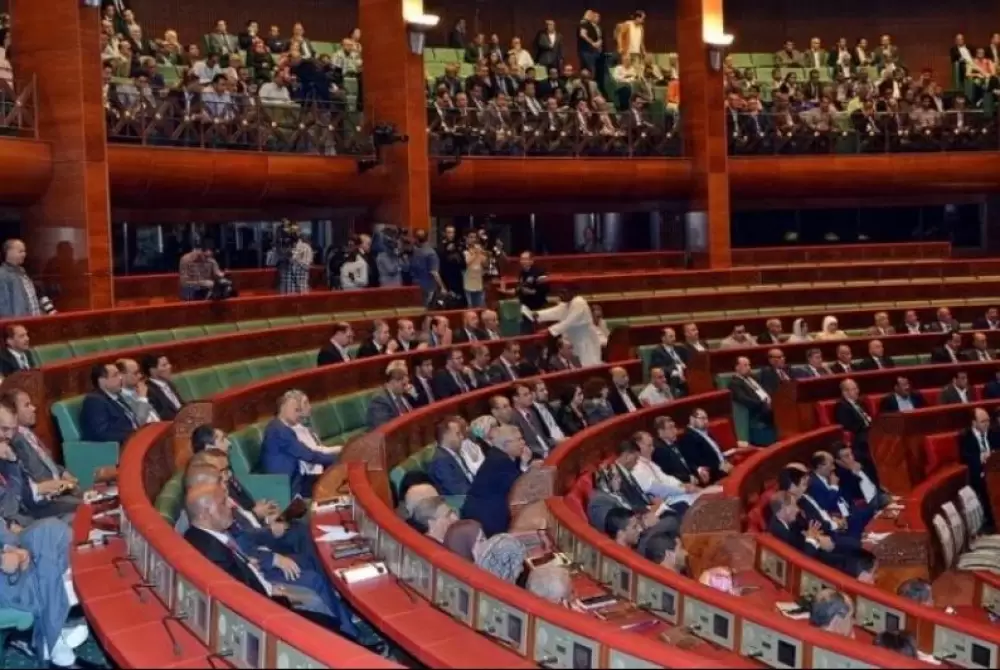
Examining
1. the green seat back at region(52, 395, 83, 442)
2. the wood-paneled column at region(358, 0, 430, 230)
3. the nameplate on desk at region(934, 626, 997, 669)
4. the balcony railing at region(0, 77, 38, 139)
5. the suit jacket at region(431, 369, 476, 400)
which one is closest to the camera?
the nameplate on desk at region(934, 626, 997, 669)

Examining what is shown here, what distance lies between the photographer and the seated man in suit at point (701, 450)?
883cm

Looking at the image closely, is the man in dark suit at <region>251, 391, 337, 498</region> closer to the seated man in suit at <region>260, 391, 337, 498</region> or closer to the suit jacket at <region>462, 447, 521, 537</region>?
the seated man in suit at <region>260, 391, 337, 498</region>

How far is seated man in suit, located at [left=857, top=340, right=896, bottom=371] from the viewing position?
1146 centimetres

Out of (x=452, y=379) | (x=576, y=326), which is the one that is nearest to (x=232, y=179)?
(x=576, y=326)

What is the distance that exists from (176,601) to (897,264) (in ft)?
40.6

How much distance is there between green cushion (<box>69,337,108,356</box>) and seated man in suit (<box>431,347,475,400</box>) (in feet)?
6.30

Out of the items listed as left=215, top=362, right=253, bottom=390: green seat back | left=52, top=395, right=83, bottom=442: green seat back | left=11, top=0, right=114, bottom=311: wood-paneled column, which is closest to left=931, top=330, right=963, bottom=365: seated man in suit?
left=215, top=362, right=253, bottom=390: green seat back

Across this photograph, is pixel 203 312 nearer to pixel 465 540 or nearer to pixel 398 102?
pixel 398 102

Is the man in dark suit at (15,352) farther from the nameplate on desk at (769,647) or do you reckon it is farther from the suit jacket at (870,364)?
the suit jacket at (870,364)

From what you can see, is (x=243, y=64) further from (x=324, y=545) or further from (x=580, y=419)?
(x=324, y=545)

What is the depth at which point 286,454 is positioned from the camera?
664 cm

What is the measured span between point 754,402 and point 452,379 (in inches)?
95.9

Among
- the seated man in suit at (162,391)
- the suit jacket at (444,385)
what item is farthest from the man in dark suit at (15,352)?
the suit jacket at (444,385)

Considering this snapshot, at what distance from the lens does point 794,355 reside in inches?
450
